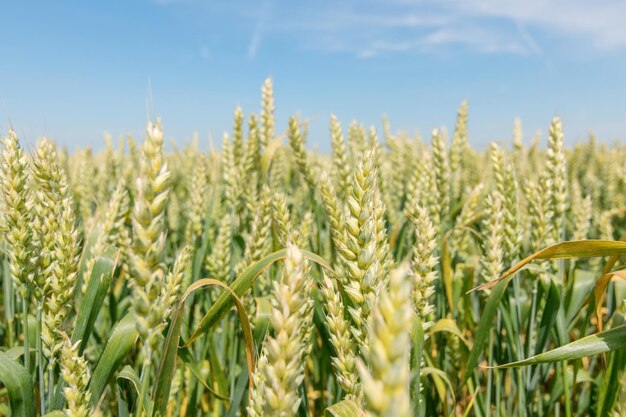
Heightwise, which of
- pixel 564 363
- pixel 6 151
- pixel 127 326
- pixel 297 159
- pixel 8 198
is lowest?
pixel 564 363

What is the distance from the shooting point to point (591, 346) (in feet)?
3.58

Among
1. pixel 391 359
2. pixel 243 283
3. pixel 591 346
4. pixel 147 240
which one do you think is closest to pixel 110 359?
pixel 243 283

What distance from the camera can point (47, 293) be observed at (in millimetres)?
1225

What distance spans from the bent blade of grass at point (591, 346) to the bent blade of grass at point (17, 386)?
104cm

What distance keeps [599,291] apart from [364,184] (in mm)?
684

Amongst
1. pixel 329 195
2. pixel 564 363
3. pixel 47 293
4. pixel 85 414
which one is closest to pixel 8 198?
pixel 47 293

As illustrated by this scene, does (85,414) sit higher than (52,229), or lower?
lower

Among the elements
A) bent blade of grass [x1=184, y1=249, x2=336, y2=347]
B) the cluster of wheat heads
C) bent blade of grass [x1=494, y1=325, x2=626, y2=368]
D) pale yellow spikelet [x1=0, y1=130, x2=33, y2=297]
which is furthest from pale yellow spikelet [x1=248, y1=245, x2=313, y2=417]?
pale yellow spikelet [x1=0, y1=130, x2=33, y2=297]

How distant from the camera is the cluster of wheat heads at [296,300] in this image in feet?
2.60

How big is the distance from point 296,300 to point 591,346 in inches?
29.0

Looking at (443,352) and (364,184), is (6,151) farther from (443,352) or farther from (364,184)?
(443,352)

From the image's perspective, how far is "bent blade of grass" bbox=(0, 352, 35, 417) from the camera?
3.63 feet

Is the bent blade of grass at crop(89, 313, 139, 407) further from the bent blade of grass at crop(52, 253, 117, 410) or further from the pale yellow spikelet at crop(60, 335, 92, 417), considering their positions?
the pale yellow spikelet at crop(60, 335, 92, 417)

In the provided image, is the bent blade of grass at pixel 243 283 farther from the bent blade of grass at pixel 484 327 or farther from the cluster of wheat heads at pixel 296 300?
the bent blade of grass at pixel 484 327
